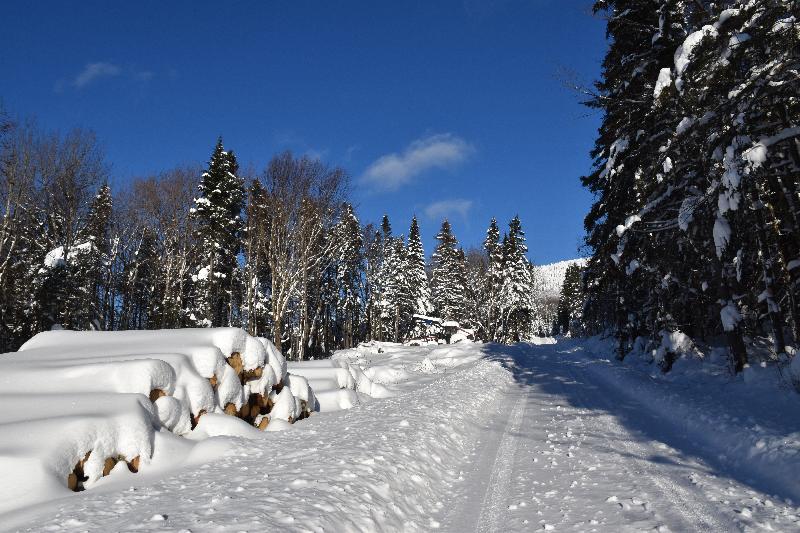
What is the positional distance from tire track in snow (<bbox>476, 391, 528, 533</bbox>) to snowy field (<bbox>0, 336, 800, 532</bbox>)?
3cm

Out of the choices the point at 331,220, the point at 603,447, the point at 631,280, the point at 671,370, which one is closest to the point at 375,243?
the point at 331,220

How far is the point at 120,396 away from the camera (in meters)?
5.91

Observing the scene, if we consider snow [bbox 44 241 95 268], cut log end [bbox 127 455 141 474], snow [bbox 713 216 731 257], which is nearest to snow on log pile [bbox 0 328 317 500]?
cut log end [bbox 127 455 141 474]

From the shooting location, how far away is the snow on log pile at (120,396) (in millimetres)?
4687

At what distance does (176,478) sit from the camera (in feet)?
17.4

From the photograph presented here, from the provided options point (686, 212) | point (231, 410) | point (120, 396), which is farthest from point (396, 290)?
point (120, 396)

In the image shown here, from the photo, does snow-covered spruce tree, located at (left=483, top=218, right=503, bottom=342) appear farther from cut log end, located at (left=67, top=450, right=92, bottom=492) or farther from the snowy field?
cut log end, located at (left=67, top=450, right=92, bottom=492)

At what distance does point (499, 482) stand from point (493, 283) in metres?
36.6

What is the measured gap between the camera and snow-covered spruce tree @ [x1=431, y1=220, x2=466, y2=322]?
159 ft

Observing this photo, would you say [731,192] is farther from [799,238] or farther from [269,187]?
[269,187]

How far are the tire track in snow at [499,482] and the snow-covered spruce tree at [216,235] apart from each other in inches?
921

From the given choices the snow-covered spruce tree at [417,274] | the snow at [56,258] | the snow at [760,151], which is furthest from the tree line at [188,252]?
the snow at [760,151]

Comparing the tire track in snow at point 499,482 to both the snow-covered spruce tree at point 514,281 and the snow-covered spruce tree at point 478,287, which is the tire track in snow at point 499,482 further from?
the snow-covered spruce tree at point 514,281

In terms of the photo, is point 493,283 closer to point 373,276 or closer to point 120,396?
point 373,276
